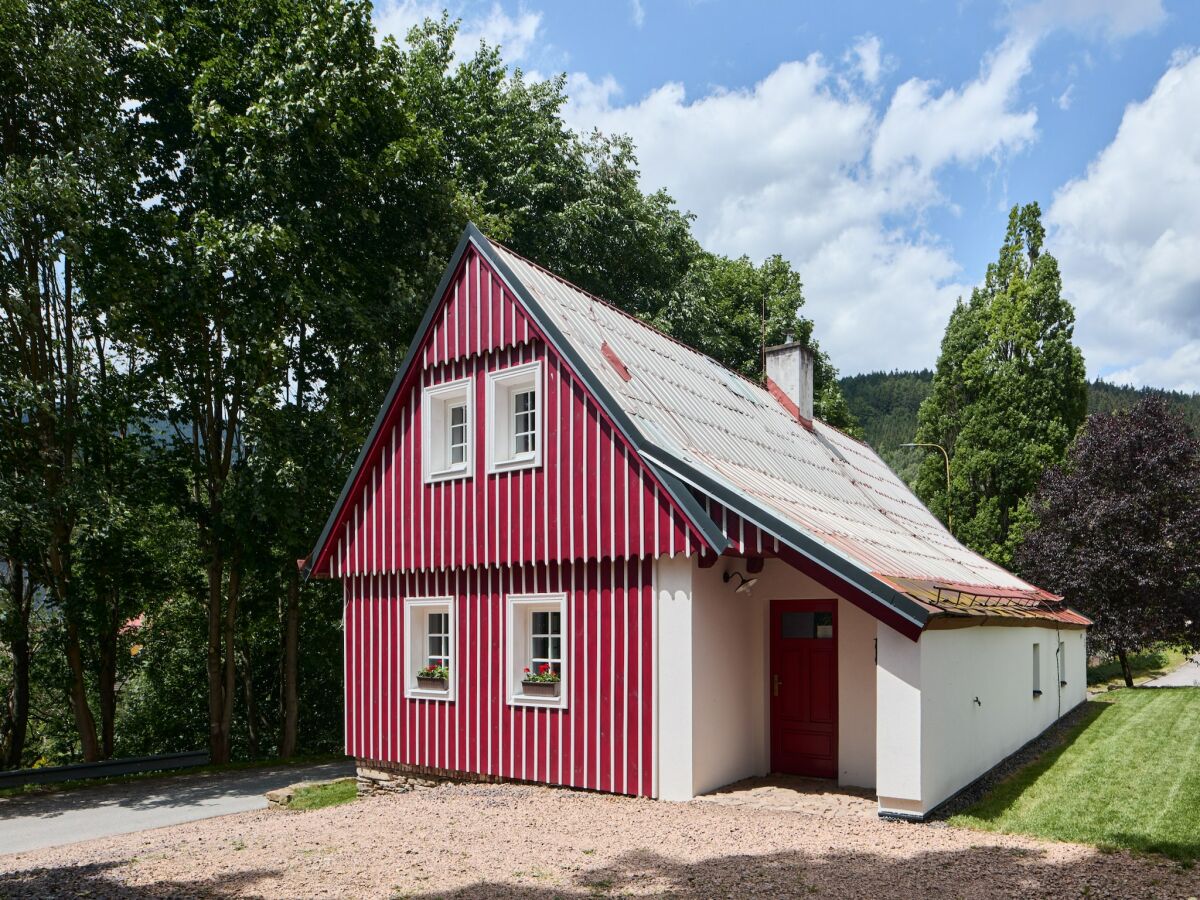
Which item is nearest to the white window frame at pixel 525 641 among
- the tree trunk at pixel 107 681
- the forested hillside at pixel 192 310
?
the forested hillside at pixel 192 310

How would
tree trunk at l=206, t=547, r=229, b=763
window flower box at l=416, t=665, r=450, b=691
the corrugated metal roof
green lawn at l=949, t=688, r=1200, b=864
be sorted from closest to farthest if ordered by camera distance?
green lawn at l=949, t=688, r=1200, b=864, the corrugated metal roof, window flower box at l=416, t=665, r=450, b=691, tree trunk at l=206, t=547, r=229, b=763

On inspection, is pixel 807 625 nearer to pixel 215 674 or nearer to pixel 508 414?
pixel 508 414

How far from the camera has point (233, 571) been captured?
2011 cm

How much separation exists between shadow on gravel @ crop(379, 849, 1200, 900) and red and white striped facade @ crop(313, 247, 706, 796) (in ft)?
10.3

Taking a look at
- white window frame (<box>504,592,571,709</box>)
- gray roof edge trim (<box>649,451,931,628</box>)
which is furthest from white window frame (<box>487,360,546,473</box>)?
gray roof edge trim (<box>649,451,931,628</box>)

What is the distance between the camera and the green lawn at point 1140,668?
1202 inches

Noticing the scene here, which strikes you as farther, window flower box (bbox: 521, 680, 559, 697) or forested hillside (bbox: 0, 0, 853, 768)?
forested hillside (bbox: 0, 0, 853, 768)

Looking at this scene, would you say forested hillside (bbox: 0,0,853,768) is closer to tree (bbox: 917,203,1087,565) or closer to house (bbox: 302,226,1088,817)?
house (bbox: 302,226,1088,817)

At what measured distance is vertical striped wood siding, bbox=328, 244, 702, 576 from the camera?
11.1 metres

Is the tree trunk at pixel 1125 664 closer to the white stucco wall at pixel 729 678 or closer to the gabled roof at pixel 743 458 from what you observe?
the gabled roof at pixel 743 458

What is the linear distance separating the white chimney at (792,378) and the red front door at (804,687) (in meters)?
7.13

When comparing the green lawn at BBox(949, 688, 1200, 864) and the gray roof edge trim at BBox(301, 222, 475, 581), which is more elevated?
the gray roof edge trim at BBox(301, 222, 475, 581)

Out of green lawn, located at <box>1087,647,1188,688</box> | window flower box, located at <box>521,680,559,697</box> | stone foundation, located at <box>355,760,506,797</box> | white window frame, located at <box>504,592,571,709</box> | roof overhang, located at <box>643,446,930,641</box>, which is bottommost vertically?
green lawn, located at <box>1087,647,1188,688</box>

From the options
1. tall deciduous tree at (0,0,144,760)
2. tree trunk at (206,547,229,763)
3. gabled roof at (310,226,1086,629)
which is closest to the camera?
gabled roof at (310,226,1086,629)
